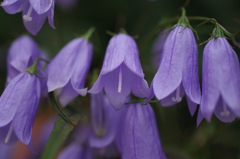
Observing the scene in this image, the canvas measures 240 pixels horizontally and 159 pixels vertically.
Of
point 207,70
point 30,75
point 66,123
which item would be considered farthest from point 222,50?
point 30,75

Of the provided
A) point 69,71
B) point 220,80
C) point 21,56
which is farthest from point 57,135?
point 220,80

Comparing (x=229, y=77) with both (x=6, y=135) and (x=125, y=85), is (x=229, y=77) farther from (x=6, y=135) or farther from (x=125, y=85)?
(x=6, y=135)

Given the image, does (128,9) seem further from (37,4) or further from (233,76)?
(233,76)

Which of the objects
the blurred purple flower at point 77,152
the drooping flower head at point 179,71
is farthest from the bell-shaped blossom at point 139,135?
the blurred purple flower at point 77,152

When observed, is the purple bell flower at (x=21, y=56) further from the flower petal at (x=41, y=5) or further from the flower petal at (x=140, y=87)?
the flower petal at (x=140, y=87)

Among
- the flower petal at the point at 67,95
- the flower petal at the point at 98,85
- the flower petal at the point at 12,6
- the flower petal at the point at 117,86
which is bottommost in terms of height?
the flower petal at the point at 67,95
